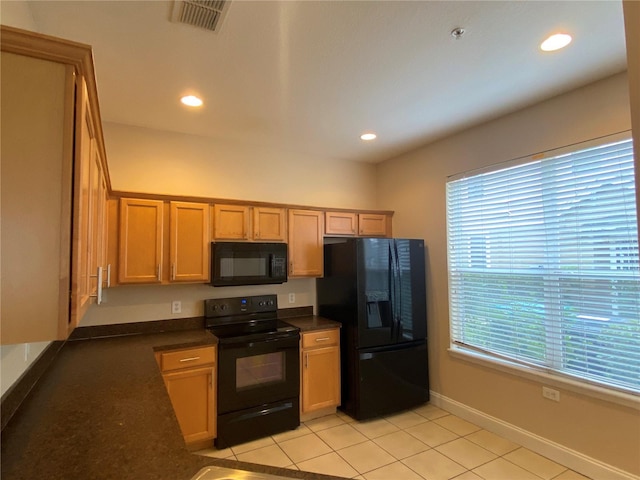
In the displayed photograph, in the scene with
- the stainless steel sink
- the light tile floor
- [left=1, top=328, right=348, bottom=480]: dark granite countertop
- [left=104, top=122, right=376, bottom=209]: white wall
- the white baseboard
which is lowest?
the light tile floor

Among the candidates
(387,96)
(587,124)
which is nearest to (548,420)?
(587,124)

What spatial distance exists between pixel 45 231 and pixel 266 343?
7.35ft

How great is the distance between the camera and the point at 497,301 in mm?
3037

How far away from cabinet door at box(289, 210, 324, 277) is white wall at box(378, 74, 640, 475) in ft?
3.47

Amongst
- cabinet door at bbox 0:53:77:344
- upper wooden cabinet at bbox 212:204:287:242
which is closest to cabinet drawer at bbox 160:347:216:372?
upper wooden cabinet at bbox 212:204:287:242

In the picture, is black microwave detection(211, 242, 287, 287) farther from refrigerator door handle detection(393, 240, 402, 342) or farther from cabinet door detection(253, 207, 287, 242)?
refrigerator door handle detection(393, 240, 402, 342)

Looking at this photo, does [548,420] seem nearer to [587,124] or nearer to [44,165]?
[587,124]

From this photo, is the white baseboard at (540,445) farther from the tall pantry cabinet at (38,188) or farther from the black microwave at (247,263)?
the tall pantry cabinet at (38,188)

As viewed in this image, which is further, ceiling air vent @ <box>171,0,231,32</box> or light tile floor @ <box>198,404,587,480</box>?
light tile floor @ <box>198,404,587,480</box>

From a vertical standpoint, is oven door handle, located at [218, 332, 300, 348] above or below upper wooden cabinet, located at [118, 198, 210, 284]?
below

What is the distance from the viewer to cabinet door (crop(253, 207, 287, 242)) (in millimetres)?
3389

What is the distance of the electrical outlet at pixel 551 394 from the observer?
257 cm

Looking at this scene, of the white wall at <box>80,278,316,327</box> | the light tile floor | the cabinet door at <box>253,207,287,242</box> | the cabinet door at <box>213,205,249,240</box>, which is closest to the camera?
the light tile floor

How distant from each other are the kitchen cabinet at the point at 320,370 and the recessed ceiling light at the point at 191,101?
2.18m
